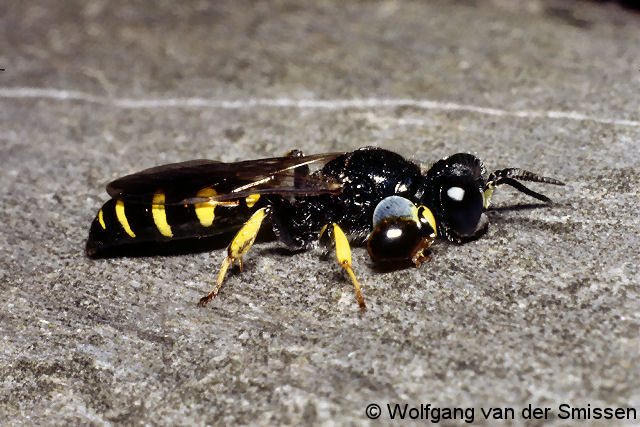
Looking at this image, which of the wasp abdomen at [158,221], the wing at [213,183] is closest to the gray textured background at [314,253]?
the wasp abdomen at [158,221]

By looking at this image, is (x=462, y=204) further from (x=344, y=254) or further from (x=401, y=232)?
(x=344, y=254)

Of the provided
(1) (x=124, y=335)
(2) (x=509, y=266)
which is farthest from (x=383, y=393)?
(1) (x=124, y=335)

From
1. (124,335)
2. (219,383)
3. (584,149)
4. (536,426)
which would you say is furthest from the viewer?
(584,149)

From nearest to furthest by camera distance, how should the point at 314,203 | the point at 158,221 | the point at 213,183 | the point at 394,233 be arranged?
the point at 394,233
the point at 213,183
the point at 158,221
the point at 314,203

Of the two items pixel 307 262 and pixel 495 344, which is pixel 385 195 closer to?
pixel 307 262

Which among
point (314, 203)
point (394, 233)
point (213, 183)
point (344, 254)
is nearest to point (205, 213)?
point (213, 183)

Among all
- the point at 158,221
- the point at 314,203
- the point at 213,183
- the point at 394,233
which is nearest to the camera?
the point at 394,233

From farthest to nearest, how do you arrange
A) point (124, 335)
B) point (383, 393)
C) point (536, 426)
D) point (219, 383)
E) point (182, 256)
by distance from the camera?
point (182, 256) < point (124, 335) < point (219, 383) < point (383, 393) < point (536, 426)
